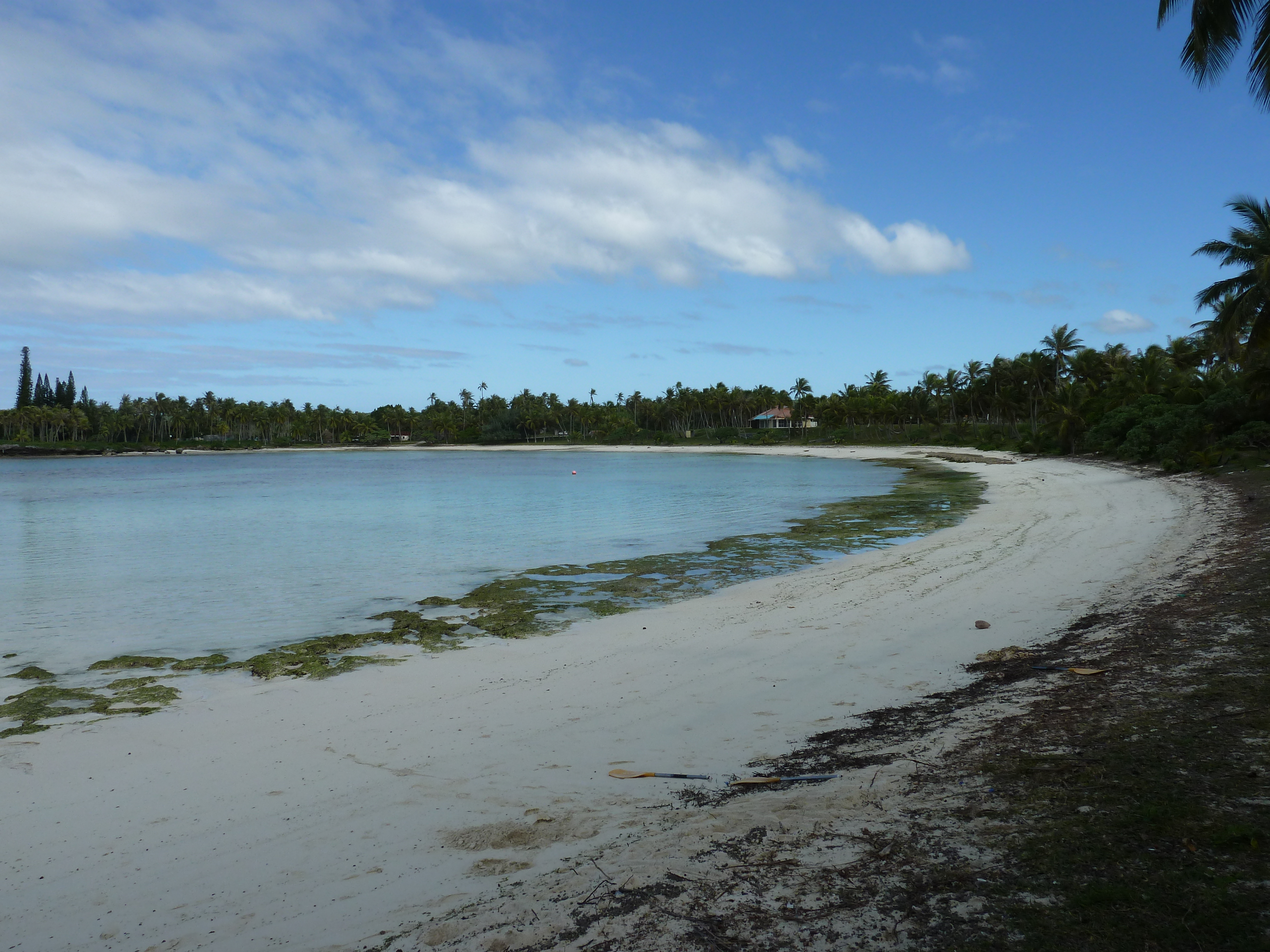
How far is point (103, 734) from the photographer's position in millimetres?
7383

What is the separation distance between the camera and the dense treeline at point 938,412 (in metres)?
31.4

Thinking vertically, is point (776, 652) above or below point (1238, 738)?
below

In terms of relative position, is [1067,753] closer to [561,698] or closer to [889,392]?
[561,698]

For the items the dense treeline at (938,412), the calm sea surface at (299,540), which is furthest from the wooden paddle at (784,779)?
the dense treeline at (938,412)

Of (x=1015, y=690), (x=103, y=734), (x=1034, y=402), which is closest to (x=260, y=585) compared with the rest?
(x=103, y=734)

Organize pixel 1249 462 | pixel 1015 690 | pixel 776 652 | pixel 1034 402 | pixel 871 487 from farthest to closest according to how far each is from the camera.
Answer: pixel 1034 402 → pixel 871 487 → pixel 1249 462 → pixel 776 652 → pixel 1015 690

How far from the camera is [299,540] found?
982 inches

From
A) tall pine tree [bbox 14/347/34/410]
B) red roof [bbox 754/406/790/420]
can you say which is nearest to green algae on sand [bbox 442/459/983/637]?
red roof [bbox 754/406/790/420]

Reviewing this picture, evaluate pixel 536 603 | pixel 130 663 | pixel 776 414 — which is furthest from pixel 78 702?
pixel 776 414

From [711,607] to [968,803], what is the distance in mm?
8185

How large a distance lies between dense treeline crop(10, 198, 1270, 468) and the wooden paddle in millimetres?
31685

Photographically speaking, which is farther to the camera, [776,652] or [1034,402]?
[1034,402]

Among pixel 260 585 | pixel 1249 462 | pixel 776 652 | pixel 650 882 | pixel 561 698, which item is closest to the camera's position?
pixel 650 882

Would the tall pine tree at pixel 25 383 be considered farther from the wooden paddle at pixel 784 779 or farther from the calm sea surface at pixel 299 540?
the wooden paddle at pixel 784 779
